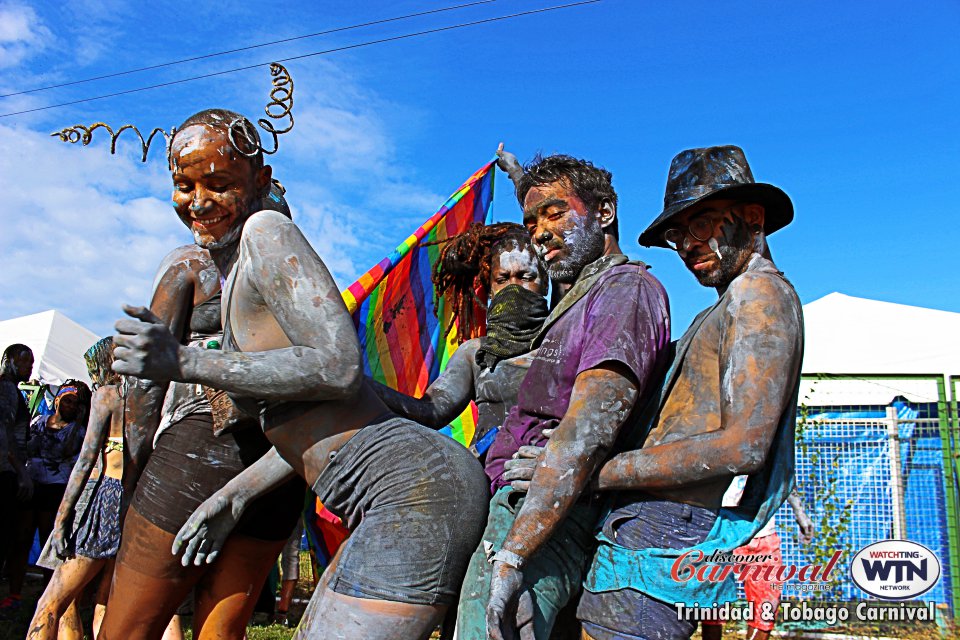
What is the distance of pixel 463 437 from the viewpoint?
5.15m

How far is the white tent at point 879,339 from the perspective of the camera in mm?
10453

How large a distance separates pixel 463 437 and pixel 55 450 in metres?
4.65

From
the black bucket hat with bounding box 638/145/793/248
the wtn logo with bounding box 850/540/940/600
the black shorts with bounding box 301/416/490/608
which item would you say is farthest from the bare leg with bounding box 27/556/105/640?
the wtn logo with bounding box 850/540/940/600

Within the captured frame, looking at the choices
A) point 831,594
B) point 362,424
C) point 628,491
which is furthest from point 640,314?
point 831,594

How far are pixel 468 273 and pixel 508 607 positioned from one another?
286 cm

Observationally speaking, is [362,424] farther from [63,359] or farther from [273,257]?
[63,359]

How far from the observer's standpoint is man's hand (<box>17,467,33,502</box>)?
6781mm

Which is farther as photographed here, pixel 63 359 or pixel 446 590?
pixel 63 359

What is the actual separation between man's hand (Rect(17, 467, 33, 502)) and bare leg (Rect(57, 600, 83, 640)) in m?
3.02

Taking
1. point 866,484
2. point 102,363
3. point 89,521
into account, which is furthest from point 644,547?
point 866,484

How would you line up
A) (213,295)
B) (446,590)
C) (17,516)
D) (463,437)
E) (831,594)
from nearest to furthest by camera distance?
(446,590), (213,295), (463,437), (831,594), (17,516)

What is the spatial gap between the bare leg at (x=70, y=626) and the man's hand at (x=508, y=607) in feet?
11.3

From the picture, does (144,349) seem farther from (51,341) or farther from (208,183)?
(51,341)

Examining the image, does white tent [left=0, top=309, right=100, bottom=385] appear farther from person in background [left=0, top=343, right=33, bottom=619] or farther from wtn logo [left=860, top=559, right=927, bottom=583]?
wtn logo [left=860, top=559, right=927, bottom=583]
